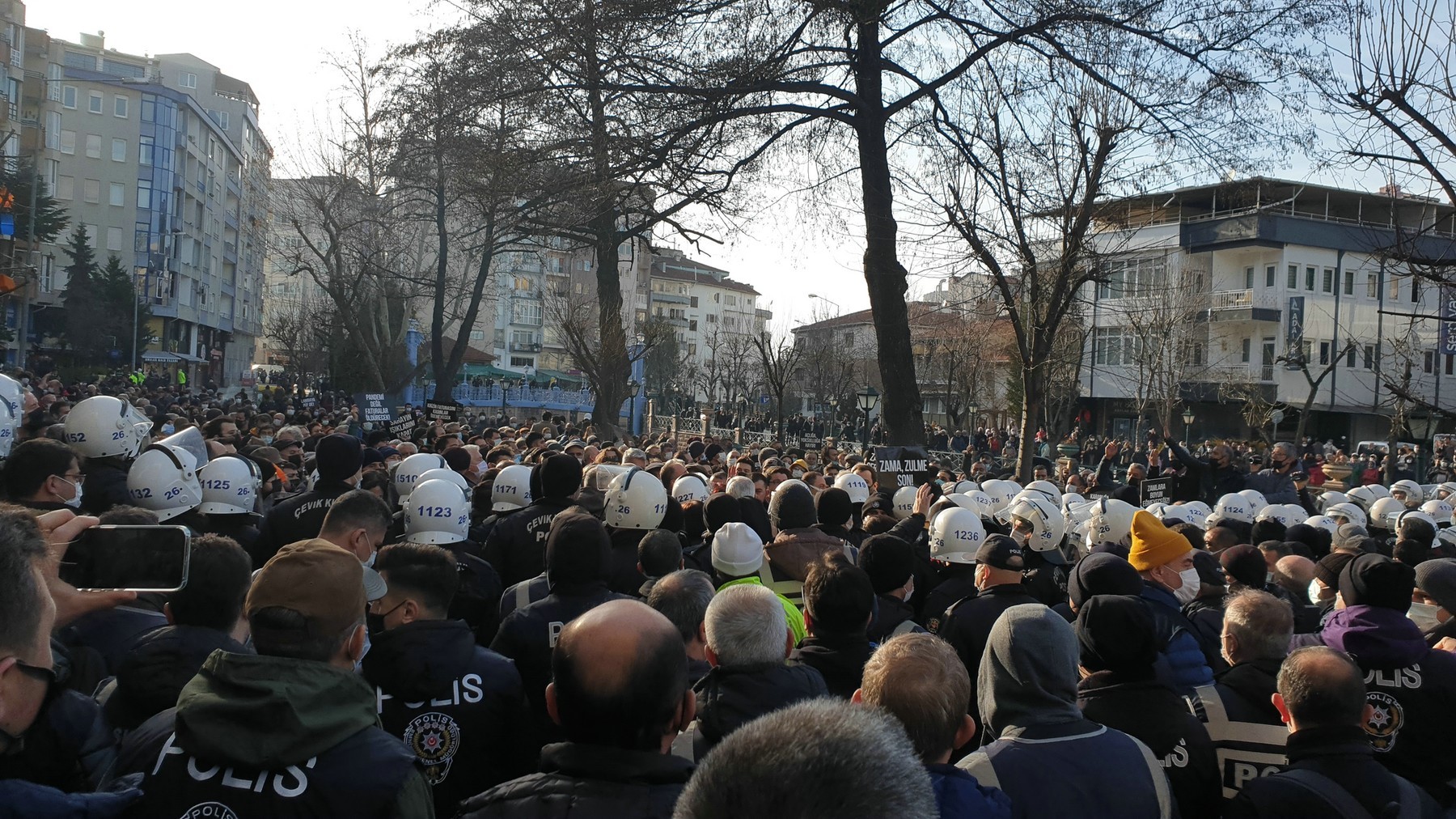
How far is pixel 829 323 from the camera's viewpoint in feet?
190

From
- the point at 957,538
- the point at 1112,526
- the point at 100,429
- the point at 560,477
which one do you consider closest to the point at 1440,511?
the point at 1112,526

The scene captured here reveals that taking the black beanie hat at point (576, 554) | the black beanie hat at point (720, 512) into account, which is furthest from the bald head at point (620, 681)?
the black beanie hat at point (720, 512)

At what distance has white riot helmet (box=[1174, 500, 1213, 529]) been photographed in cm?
949

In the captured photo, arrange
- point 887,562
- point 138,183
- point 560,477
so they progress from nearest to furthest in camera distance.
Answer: point 887,562
point 560,477
point 138,183

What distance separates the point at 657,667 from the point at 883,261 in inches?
482

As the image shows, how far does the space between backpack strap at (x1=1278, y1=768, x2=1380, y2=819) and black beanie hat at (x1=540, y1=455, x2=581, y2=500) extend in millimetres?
4448

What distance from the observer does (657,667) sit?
7.91 ft

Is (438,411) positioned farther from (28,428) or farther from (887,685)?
(887,685)

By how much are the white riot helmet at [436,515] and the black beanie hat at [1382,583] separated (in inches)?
175

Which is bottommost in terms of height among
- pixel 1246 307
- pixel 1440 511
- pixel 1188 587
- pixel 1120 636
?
pixel 1188 587

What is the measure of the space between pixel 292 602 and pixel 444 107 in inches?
394

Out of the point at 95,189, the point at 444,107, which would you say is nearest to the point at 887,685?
the point at 444,107

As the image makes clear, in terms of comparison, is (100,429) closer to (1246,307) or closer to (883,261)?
(883,261)

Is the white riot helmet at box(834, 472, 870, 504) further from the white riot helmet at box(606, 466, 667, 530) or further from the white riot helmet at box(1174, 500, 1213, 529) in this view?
the white riot helmet at box(606, 466, 667, 530)
